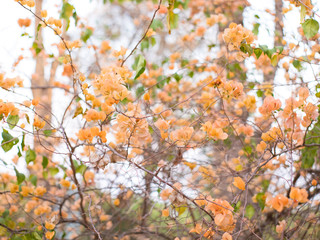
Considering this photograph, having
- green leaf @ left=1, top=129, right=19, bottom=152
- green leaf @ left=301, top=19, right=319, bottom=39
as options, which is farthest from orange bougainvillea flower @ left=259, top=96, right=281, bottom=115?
green leaf @ left=1, top=129, right=19, bottom=152

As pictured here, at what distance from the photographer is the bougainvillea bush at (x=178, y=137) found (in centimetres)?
131

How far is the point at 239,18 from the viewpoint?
120 inches

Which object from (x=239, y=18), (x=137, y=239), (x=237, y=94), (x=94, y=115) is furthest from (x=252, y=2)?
(x=137, y=239)

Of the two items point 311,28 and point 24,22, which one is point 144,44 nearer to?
point 24,22

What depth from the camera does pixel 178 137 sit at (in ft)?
4.36

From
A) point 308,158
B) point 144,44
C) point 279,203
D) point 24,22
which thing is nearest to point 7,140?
point 24,22

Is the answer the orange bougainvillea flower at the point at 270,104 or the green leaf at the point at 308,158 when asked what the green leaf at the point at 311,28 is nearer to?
the orange bougainvillea flower at the point at 270,104

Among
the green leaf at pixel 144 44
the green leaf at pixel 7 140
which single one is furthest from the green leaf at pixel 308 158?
the green leaf at pixel 7 140

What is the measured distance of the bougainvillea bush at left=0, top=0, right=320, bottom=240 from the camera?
1.31 m

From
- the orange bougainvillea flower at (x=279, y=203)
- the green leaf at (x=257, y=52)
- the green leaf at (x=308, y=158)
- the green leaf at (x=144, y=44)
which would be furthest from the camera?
the green leaf at (x=144, y=44)

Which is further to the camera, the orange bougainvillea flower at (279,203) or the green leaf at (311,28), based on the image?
the green leaf at (311,28)

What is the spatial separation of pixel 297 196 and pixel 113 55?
91 cm

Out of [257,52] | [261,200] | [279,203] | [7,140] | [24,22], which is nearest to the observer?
[279,203]

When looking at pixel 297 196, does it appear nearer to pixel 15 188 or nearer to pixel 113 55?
pixel 113 55
